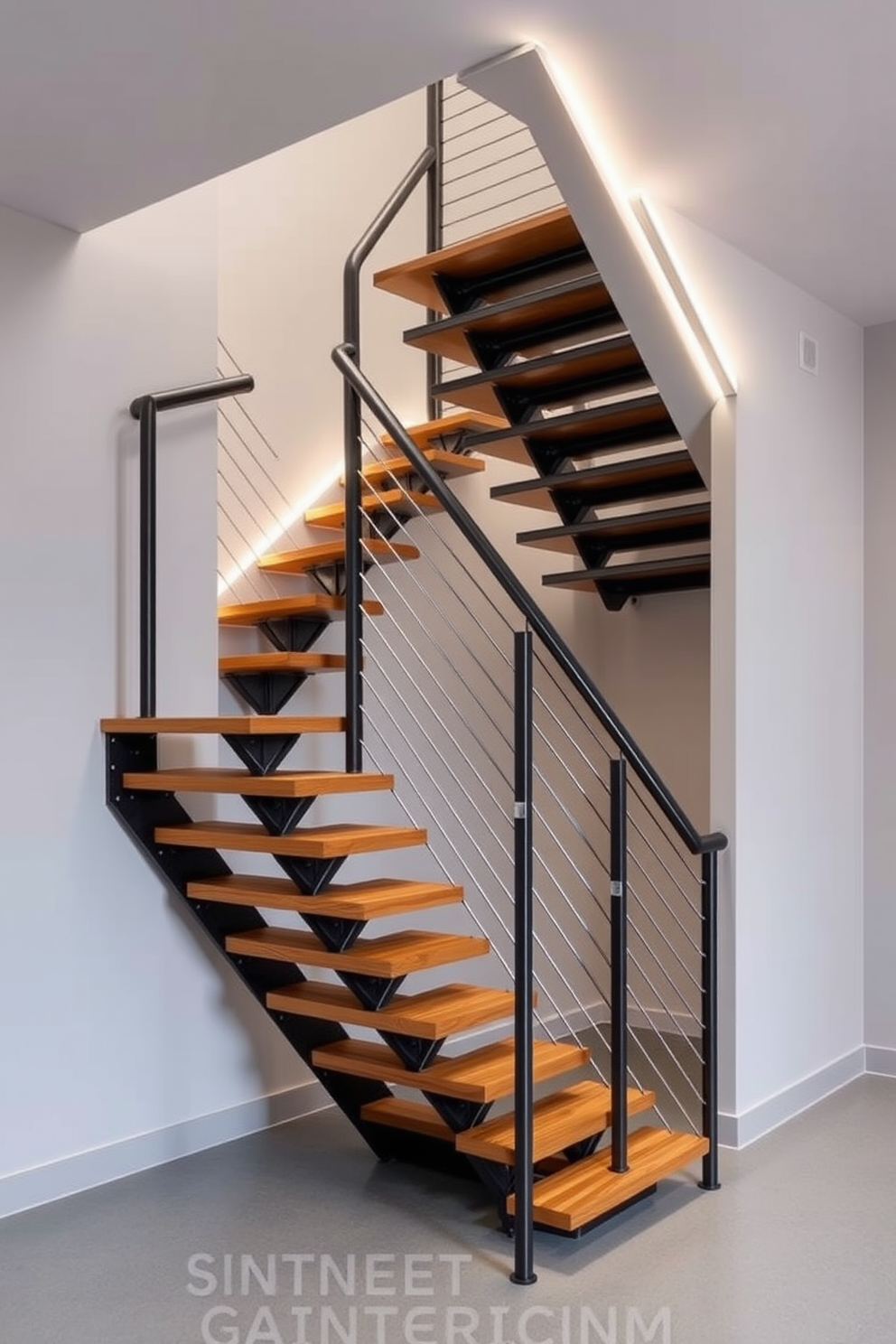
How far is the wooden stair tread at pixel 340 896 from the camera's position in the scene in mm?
3205

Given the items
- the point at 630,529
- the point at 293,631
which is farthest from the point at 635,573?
the point at 293,631

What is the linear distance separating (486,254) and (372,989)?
2147mm

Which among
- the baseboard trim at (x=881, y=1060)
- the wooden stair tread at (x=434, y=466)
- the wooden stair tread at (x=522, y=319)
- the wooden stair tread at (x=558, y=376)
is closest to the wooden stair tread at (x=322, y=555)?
the wooden stair tread at (x=434, y=466)

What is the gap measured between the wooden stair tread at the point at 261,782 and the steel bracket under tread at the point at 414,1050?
0.64 metres

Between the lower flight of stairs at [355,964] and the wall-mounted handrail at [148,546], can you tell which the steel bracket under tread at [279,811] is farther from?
the wall-mounted handrail at [148,546]

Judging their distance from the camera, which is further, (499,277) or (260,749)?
(499,277)

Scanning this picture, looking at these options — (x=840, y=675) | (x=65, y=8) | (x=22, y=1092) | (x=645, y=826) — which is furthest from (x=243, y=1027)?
(x=65, y=8)

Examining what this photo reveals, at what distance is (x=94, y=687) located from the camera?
370 centimetres

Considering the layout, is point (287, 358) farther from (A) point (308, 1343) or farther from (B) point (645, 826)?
(A) point (308, 1343)

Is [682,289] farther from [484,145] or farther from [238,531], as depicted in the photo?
[238,531]

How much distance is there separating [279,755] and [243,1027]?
1.04 metres

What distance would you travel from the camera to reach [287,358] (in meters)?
4.91

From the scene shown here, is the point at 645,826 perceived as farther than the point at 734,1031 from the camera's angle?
Yes

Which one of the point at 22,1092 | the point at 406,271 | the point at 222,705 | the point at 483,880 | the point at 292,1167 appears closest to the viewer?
the point at 22,1092
